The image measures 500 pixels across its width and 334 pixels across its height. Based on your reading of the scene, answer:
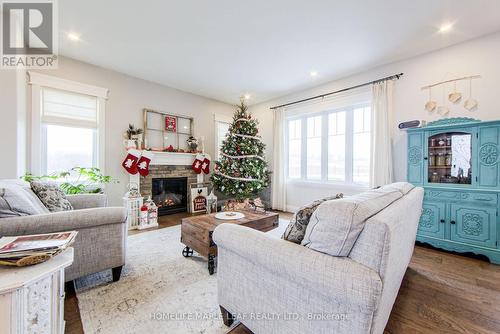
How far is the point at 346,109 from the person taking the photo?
4.05 metres

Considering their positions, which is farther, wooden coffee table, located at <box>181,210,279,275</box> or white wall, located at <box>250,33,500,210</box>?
white wall, located at <box>250,33,500,210</box>

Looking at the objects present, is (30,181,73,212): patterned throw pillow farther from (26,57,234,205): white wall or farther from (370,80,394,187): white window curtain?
(370,80,394,187): white window curtain

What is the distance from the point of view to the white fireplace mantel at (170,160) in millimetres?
4034

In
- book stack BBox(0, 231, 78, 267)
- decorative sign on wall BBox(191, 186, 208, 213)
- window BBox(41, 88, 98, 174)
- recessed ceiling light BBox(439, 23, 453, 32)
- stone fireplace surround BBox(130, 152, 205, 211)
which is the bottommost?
decorative sign on wall BBox(191, 186, 208, 213)

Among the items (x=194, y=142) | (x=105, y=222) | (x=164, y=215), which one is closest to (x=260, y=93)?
(x=194, y=142)

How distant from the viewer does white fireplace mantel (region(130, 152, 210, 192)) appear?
4.03 metres

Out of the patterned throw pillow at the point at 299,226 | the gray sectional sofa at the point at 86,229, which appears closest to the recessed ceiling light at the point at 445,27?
the patterned throw pillow at the point at 299,226

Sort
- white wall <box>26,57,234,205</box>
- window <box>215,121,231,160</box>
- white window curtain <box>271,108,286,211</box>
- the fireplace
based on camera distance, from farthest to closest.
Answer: window <box>215,121,231,160</box> < white window curtain <box>271,108,286,211</box> < the fireplace < white wall <box>26,57,234,205</box>

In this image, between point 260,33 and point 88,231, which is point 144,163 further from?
point 260,33

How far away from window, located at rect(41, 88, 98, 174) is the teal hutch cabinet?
506 centimetres

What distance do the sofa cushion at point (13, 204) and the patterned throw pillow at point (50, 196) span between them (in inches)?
16.6

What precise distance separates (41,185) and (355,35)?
391 centimetres

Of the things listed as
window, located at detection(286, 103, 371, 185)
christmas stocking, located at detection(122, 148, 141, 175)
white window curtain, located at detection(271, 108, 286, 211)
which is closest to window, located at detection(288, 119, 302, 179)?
window, located at detection(286, 103, 371, 185)

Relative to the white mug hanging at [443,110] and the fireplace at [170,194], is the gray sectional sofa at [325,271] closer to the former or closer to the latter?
the white mug hanging at [443,110]
